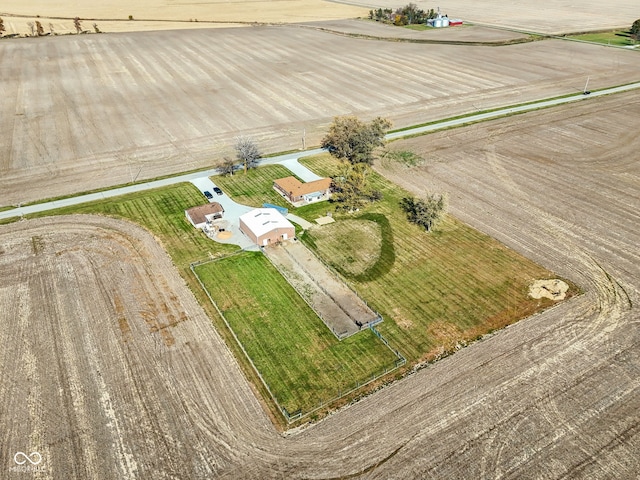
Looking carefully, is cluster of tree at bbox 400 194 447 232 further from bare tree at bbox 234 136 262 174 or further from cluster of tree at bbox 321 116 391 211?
bare tree at bbox 234 136 262 174

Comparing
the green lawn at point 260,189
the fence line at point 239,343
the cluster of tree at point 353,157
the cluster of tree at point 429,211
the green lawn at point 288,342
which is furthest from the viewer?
the green lawn at point 260,189

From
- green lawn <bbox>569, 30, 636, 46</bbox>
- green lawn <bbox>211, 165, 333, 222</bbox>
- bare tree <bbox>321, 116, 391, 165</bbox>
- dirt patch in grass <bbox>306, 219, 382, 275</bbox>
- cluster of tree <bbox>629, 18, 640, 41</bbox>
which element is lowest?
dirt patch in grass <bbox>306, 219, 382, 275</bbox>

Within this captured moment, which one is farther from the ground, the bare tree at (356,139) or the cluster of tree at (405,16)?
the cluster of tree at (405,16)

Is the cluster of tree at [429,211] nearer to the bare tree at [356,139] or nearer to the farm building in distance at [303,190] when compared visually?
the farm building in distance at [303,190]

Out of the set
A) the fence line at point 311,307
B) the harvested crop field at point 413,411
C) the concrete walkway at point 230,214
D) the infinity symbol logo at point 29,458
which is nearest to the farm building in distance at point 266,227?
the concrete walkway at point 230,214

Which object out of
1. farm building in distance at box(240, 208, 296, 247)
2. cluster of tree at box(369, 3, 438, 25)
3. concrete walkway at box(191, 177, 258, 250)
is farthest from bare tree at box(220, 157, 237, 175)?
cluster of tree at box(369, 3, 438, 25)

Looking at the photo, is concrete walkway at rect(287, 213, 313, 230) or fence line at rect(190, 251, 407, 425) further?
concrete walkway at rect(287, 213, 313, 230)
